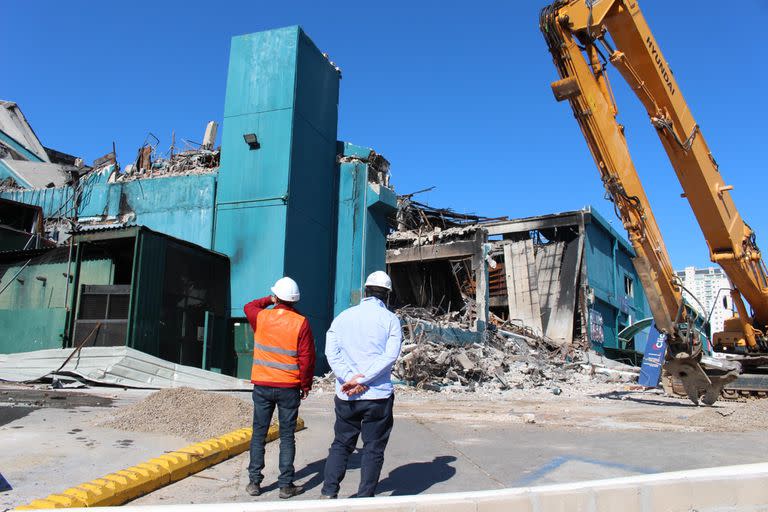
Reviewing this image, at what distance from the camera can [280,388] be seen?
4.38m

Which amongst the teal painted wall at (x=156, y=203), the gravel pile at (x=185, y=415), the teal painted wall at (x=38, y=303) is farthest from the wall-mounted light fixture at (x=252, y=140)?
the gravel pile at (x=185, y=415)

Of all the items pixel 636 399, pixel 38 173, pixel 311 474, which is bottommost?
pixel 636 399

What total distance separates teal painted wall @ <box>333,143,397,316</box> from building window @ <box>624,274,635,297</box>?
2014 centimetres

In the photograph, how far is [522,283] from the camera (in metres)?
27.4

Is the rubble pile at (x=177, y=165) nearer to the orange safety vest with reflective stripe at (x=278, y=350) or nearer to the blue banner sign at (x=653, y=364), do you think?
the blue banner sign at (x=653, y=364)

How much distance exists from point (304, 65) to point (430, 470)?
1354 centimetres

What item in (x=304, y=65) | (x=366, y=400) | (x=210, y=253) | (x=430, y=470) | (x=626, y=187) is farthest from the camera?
(x=304, y=65)

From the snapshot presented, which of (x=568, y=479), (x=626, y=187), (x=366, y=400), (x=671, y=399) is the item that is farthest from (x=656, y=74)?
(x=366, y=400)

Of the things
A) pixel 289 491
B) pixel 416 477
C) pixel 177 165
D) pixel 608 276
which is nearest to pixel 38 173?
pixel 177 165

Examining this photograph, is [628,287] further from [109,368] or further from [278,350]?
[278,350]

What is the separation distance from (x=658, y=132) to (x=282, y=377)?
957 cm

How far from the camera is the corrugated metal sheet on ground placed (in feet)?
35.0

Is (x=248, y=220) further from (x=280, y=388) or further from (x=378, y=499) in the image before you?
(x=378, y=499)

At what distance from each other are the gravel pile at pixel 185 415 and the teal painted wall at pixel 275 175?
831 centimetres
